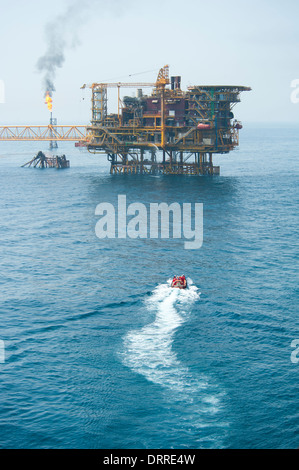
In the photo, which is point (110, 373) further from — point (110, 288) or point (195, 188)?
point (195, 188)

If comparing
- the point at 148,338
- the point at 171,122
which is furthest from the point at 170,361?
the point at 171,122

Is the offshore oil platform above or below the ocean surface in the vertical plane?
above

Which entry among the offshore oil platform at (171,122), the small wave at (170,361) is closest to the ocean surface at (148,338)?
the small wave at (170,361)

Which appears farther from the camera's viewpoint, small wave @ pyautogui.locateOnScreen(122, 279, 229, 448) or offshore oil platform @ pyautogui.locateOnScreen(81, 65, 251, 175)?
offshore oil platform @ pyautogui.locateOnScreen(81, 65, 251, 175)

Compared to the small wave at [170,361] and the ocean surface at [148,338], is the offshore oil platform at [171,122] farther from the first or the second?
the small wave at [170,361]

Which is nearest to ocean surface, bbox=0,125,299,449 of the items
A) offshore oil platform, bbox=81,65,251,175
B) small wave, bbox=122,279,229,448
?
small wave, bbox=122,279,229,448

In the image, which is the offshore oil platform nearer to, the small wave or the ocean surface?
the ocean surface
